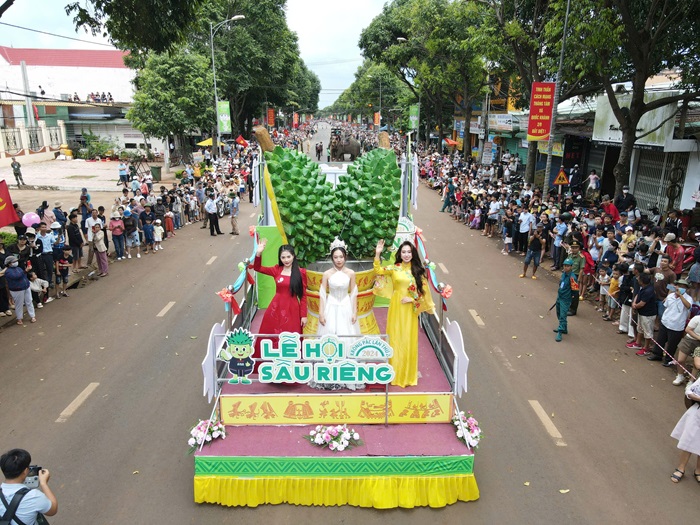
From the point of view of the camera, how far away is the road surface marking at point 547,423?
259 inches

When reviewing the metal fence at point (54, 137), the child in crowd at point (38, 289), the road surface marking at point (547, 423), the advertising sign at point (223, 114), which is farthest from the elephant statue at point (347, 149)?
the metal fence at point (54, 137)

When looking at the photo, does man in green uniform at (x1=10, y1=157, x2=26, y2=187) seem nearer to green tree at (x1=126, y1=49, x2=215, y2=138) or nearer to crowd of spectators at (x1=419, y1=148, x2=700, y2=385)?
green tree at (x1=126, y1=49, x2=215, y2=138)

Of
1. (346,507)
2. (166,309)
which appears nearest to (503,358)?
(346,507)

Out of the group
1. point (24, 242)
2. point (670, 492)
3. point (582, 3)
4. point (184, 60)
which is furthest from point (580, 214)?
point (184, 60)

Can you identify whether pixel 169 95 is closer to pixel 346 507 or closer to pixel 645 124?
pixel 645 124

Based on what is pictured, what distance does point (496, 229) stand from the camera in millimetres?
18875

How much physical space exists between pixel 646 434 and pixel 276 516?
15.4 feet

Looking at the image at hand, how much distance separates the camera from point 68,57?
160 feet

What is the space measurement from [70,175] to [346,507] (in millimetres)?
32278

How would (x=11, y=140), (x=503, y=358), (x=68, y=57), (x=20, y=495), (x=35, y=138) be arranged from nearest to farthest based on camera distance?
(x=20, y=495) → (x=503, y=358) → (x=11, y=140) → (x=35, y=138) → (x=68, y=57)

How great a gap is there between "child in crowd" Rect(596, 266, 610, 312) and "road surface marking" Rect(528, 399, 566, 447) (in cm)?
438

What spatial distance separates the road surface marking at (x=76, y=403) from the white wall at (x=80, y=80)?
144 feet

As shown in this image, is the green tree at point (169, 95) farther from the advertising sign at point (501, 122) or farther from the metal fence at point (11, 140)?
the advertising sign at point (501, 122)

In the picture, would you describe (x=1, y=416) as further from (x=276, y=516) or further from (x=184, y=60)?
(x=184, y=60)
